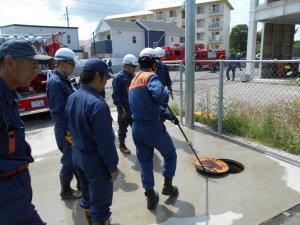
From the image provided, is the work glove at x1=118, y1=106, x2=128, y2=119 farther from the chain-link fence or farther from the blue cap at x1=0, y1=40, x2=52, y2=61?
the blue cap at x1=0, y1=40, x2=52, y2=61

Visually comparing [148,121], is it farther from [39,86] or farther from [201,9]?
[201,9]

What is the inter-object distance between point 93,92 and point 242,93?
814cm

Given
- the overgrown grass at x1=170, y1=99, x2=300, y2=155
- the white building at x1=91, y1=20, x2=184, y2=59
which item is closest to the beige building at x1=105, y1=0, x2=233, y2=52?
the white building at x1=91, y1=20, x2=184, y2=59

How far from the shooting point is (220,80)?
5.84 meters

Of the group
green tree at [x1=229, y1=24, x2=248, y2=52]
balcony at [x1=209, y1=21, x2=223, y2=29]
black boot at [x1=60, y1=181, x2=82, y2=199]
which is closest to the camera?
black boot at [x1=60, y1=181, x2=82, y2=199]

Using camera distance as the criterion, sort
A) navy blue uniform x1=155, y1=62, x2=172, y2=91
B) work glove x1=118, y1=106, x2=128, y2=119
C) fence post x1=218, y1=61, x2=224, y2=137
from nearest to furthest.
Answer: work glove x1=118, y1=106, x2=128, y2=119
fence post x1=218, y1=61, x2=224, y2=137
navy blue uniform x1=155, y1=62, x2=172, y2=91

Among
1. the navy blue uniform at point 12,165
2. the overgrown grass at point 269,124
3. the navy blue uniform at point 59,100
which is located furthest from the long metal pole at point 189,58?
the navy blue uniform at point 12,165

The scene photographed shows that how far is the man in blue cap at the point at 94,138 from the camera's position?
255 centimetres

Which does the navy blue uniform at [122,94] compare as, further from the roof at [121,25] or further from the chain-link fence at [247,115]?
the roof at [121,25]

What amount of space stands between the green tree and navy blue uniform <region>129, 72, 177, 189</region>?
56.0 meters

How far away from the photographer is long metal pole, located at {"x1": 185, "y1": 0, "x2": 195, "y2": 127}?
21.1 ft

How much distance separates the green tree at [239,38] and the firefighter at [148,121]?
183ft

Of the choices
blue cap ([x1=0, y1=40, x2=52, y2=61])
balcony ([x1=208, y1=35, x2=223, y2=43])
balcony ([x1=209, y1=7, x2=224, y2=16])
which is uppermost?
balcony ([x1=209, y1=7, x2=224, y2=16])

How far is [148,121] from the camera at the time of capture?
3512mm
